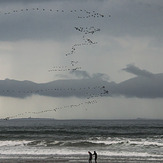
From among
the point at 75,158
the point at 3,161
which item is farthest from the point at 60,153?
the point at 3,161

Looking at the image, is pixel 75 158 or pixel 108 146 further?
pixel 108 146

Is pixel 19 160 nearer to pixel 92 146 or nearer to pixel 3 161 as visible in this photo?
pixel 3 161

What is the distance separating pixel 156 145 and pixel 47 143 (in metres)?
17.5

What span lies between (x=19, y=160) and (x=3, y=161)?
6.20 feet

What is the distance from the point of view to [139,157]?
161 ft

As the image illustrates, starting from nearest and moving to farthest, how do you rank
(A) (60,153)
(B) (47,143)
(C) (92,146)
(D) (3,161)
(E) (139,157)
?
1. (D) (3,161)
2. (E) (139,157)
3. (A) (60,153)
4. (C) (92,146)
5. (B) (47,143)

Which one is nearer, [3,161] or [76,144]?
[3,161]

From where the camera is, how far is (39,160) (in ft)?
149

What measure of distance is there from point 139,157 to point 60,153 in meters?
10.6

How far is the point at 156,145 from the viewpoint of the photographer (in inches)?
2544

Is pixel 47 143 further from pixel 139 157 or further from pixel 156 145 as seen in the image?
pixel 139 157

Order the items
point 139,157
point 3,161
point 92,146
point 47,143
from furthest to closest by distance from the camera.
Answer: point 47,143 < point 92,146 < point 139,157 < point 3,161

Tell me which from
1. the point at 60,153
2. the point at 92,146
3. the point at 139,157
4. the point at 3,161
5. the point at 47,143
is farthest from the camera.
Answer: the point at 47,143

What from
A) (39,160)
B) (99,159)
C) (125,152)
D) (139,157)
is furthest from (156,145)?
(39,160)
